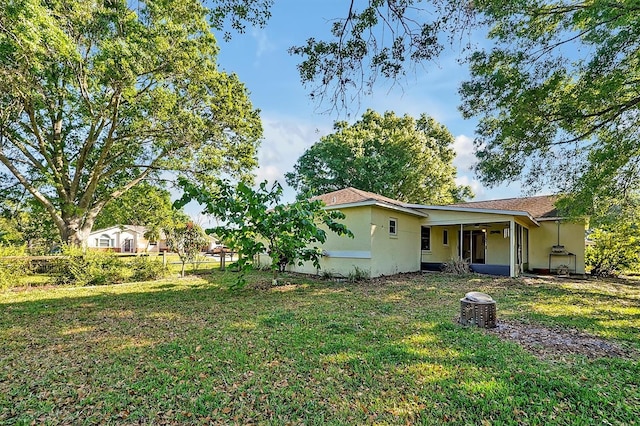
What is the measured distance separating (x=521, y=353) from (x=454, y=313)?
82.3 inches

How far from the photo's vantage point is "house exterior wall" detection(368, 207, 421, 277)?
11.3 meters

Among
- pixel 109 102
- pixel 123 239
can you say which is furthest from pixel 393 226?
pixel 123 239

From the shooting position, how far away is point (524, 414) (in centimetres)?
281

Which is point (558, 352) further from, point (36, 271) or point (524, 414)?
point (36, 271)

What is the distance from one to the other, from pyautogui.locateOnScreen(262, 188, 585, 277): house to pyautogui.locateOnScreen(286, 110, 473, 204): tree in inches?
274

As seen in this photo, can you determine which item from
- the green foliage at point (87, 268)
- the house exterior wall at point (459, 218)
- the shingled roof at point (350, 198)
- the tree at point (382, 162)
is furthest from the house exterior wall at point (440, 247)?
the green foliage at point (87, 268)

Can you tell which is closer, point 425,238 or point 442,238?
point 425,238

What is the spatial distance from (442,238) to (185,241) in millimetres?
12208

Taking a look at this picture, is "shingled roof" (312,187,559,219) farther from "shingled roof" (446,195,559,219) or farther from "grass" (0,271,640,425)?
"grass" (0,271,640,425)

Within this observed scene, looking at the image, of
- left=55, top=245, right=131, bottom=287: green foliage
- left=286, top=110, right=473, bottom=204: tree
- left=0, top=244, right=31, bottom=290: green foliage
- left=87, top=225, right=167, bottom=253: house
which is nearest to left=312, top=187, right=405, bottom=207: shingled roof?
left=55, top=245, right=131, bottom=287: green foliage

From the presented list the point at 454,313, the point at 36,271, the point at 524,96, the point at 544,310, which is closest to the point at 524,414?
the point at 454,313

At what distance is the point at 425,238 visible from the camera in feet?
48.6

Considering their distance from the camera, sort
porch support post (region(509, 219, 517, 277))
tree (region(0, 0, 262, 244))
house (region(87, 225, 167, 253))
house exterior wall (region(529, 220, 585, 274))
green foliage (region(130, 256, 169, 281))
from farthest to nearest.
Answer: house (region(87, 225, 167, 253)) < house exterior wall (region(529, 220, 585, 274)) < porch support post (region(509, 219, 517, 277)) < green foliage (region(130, 256, 169, 281)) < tree (region(0, 0, 262, 244))

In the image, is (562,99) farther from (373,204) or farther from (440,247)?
(440,247)
